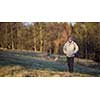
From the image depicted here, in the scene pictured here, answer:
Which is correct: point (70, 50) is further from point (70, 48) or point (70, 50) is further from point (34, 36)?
point (34, 36)

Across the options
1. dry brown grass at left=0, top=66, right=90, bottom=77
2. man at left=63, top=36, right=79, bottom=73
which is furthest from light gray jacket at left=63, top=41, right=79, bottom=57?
dry brown grass at left=0, top=66, right=90, bottom=77

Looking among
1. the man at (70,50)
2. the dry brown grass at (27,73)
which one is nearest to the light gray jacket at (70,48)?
the man at (70,50)

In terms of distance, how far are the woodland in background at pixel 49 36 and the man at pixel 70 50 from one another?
39mm

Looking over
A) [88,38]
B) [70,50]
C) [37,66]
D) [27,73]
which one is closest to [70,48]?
[70,50]

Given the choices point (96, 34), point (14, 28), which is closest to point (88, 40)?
point (96, 34)

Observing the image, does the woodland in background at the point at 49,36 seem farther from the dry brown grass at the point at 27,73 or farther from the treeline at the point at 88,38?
the dry brown grass at the point at 27,73

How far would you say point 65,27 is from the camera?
3.08 m

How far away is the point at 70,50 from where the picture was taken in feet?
10.1

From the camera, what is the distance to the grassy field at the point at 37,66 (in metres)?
3.06

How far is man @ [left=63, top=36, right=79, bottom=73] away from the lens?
306cm

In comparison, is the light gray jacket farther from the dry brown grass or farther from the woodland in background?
the dry brown grass
